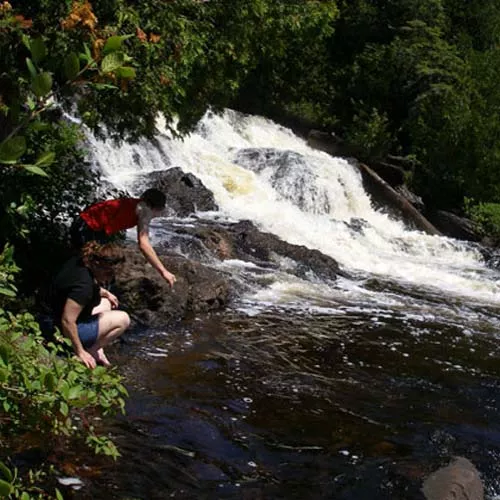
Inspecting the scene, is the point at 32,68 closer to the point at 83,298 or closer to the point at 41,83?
the point at 41,83

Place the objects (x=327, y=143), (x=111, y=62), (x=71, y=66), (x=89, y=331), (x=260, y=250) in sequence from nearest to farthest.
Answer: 1. (x=71, y=66)
2. (x=111, y=62)
3. (x=89, y=331)
4. (x=260, y=250)
5. (x=327, y=143)

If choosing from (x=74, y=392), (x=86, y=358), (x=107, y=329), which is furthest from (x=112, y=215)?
(x=74, y=392)

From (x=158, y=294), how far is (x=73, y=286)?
393 centimetres

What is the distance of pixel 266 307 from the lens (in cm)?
1059

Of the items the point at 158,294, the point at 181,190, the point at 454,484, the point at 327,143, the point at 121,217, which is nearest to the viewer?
the point at 454,484

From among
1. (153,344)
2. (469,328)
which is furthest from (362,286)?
(153,344)

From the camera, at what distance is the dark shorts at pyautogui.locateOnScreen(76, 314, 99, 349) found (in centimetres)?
556

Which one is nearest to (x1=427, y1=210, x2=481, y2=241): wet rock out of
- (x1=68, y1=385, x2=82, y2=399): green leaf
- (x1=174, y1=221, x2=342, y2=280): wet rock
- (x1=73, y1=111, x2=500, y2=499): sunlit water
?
(x1=73, y1=111, x2=500, y2=499): sunlit water

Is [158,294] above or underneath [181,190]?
underneath

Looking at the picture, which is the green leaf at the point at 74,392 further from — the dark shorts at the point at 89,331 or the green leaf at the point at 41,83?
the dark shorts at the point at 89,331

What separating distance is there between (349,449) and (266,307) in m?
4.82

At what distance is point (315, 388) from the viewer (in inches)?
289

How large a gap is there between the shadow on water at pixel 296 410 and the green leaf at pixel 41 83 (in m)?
3.06

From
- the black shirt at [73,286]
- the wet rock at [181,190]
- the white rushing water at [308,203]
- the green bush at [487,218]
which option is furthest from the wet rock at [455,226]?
the black shirt at [73,286]
